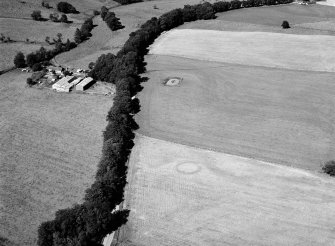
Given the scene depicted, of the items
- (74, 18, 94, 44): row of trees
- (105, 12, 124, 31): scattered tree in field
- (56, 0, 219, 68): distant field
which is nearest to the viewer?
(56, 0, 219, 68): distant field

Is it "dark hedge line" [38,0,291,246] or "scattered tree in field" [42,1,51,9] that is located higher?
"scattered tree in field" [42,1,51,9]

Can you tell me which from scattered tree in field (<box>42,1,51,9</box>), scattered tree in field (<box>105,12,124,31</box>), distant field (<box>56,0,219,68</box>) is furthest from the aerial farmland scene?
scattered tree in field (<box>42,1,51,9</box>)

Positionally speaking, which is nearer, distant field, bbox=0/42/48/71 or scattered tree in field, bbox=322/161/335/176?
scattered tree in field, bbox=322/161/335/176

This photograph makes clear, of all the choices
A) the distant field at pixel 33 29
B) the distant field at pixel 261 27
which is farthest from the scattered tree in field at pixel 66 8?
the distant field at pixel 261 27

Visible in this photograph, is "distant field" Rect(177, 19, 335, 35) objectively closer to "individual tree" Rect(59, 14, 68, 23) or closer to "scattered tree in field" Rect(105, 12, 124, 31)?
"scattered tree in field" Rect(105, 12, 124, 31)

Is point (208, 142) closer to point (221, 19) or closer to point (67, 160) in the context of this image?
point (67, 160)

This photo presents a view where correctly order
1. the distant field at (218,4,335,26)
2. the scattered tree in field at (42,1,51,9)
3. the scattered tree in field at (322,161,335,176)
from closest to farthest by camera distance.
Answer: the scattered tree in field at (322,161,335,176) < the distant field at (218,4,335,26) < the scattered tree in field at (42,1,51,9)

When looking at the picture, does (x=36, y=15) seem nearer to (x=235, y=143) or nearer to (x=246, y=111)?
(x=246, y=111)

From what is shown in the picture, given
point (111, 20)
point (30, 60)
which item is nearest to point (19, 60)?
point (30, 60)
